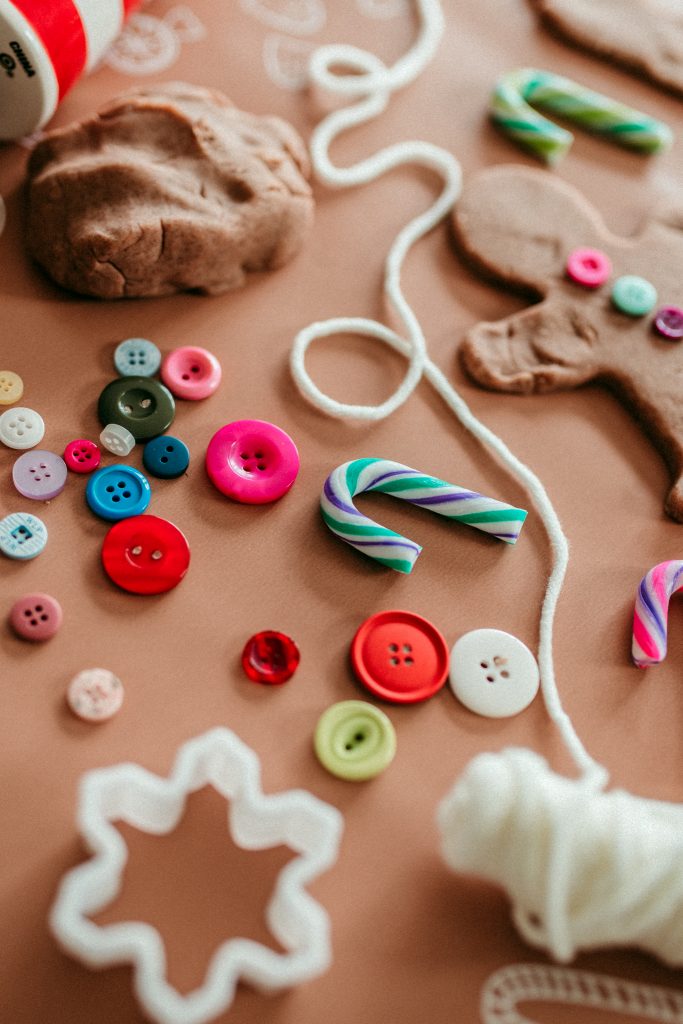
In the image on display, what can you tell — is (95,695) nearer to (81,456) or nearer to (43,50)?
(81,456)

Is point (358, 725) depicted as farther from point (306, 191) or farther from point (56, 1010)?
point (306, 191)

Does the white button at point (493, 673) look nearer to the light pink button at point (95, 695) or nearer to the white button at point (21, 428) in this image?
the light pink button at point (95, 695)

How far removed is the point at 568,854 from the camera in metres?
0.81

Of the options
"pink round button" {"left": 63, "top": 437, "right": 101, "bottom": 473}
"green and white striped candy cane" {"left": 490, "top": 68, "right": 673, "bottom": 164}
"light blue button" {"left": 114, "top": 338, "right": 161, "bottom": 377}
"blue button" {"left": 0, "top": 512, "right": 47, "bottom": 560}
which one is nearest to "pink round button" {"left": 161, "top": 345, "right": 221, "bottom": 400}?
"light blue button" {"left": 114, "top": 338, "right": 161, "bottom": 377}

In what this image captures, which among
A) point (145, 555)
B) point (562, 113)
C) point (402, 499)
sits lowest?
point (145, 555)

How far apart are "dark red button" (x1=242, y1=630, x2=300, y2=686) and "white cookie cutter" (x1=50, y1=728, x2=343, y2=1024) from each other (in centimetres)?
11

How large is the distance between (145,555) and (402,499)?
13.1 inches

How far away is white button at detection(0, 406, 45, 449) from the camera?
1.14 meters

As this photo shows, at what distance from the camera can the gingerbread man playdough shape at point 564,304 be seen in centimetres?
129

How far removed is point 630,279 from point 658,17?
681 millimetres

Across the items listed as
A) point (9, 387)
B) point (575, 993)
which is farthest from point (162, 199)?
point (575, 993)

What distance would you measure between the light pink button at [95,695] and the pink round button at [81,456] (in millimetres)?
268

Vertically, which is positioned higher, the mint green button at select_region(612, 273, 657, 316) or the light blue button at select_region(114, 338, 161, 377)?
the mint green button at select_region(612, 273, 657, 316)

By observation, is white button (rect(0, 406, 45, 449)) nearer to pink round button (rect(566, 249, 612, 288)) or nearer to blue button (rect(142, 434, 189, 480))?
blue button (rect(142, 434, 189, 480))
